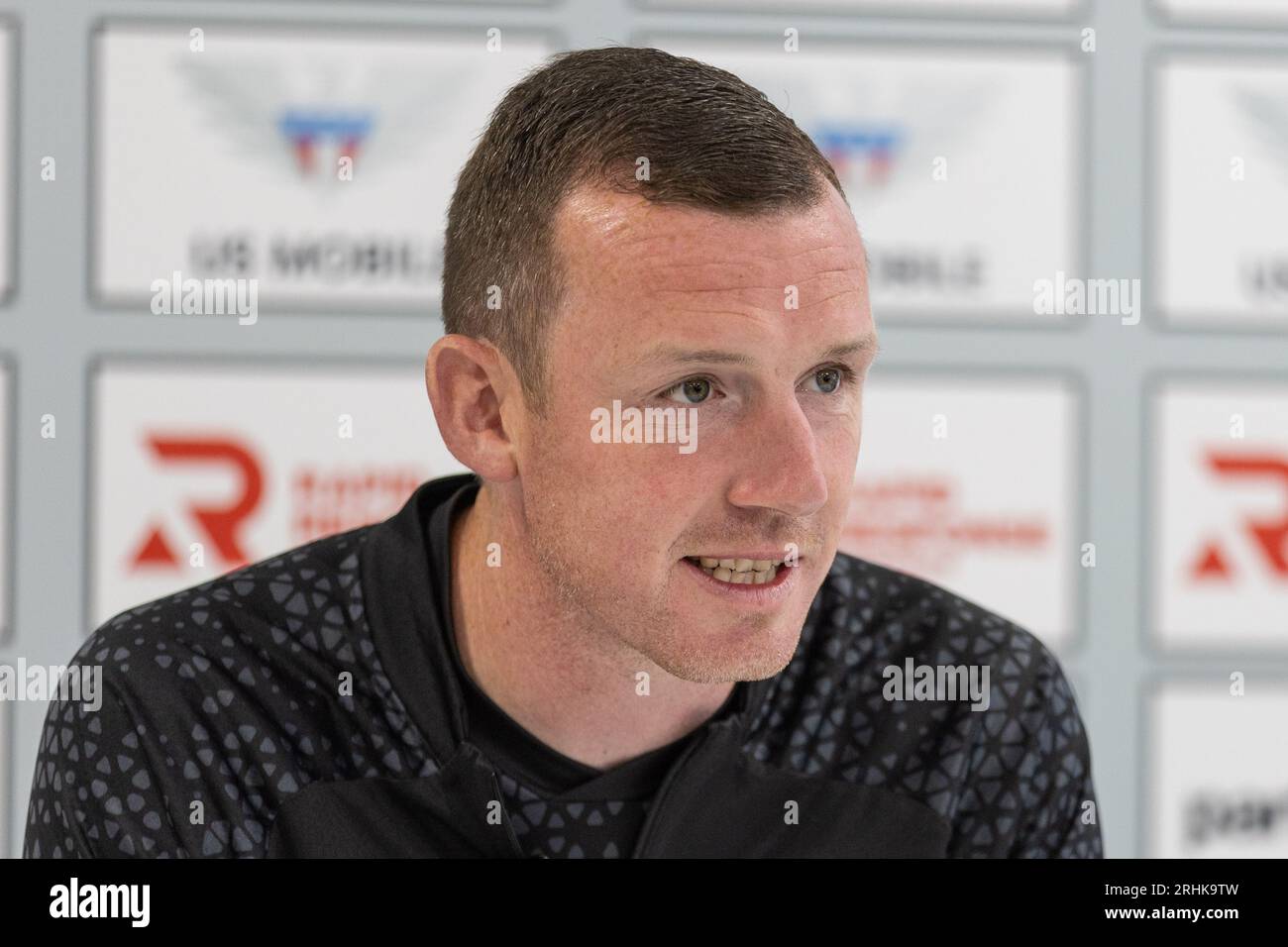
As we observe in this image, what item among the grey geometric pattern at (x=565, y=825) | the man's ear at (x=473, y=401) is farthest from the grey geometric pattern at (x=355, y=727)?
the man's ear at (x=473, y=401)

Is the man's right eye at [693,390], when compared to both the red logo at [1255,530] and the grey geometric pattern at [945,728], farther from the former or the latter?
the red logo at [1255,530]

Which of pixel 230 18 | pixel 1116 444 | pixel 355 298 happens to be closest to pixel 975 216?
pixel 1116 444

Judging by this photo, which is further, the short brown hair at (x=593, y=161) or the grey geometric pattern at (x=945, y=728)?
the grey geometric pattern at (x=945, y=728)

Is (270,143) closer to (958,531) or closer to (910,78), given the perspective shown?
(910,78)

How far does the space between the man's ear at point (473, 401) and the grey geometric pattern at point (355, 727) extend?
6.0 inches

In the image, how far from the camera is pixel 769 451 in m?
1.00

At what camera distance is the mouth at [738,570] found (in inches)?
41.6

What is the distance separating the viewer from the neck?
1.13 metres

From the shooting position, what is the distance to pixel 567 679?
3.73ft

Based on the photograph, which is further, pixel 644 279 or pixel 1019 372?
pixel 1019 372

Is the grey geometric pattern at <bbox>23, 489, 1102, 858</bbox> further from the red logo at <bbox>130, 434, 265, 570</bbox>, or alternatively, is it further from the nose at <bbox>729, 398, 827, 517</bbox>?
the red logo at <bbox>130, 434, 265, 570</bbox>

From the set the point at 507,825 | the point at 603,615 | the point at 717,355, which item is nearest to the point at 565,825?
the point at 507,825
